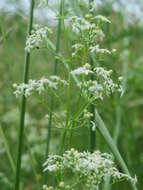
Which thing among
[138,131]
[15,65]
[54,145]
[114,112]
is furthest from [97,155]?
[15,65]

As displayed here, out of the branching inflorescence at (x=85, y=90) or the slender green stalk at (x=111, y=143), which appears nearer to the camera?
the branching inflorescence at (x=85, y=90)

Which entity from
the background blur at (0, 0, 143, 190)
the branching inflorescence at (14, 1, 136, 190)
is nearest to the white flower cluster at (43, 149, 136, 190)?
the branching inflorescence at (14, 1, 136, 190)

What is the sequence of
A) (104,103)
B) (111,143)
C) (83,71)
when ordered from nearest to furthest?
(83,71) < (111,143) < (104,103)

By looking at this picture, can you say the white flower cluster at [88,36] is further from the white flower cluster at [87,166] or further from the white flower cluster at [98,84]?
the white flower cluster at [87,166]

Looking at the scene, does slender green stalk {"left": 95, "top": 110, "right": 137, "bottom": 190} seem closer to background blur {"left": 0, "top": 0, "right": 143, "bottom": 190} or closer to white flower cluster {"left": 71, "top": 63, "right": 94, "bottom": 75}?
white flower cluster {"left": 71, "top": 63, "right": 94, "bottom": 75}

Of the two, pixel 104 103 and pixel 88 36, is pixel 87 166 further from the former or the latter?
pixel 104 103

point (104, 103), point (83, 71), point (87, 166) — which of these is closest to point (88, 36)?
point (83, 71)

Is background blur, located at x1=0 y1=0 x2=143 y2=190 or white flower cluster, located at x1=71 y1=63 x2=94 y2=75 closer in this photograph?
white flower cluster, located at x1=71 y1=63 x2=94 y2=75

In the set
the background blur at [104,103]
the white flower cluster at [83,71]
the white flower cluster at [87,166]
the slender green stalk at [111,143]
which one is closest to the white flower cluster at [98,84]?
the white flower cluster at [83,71]
